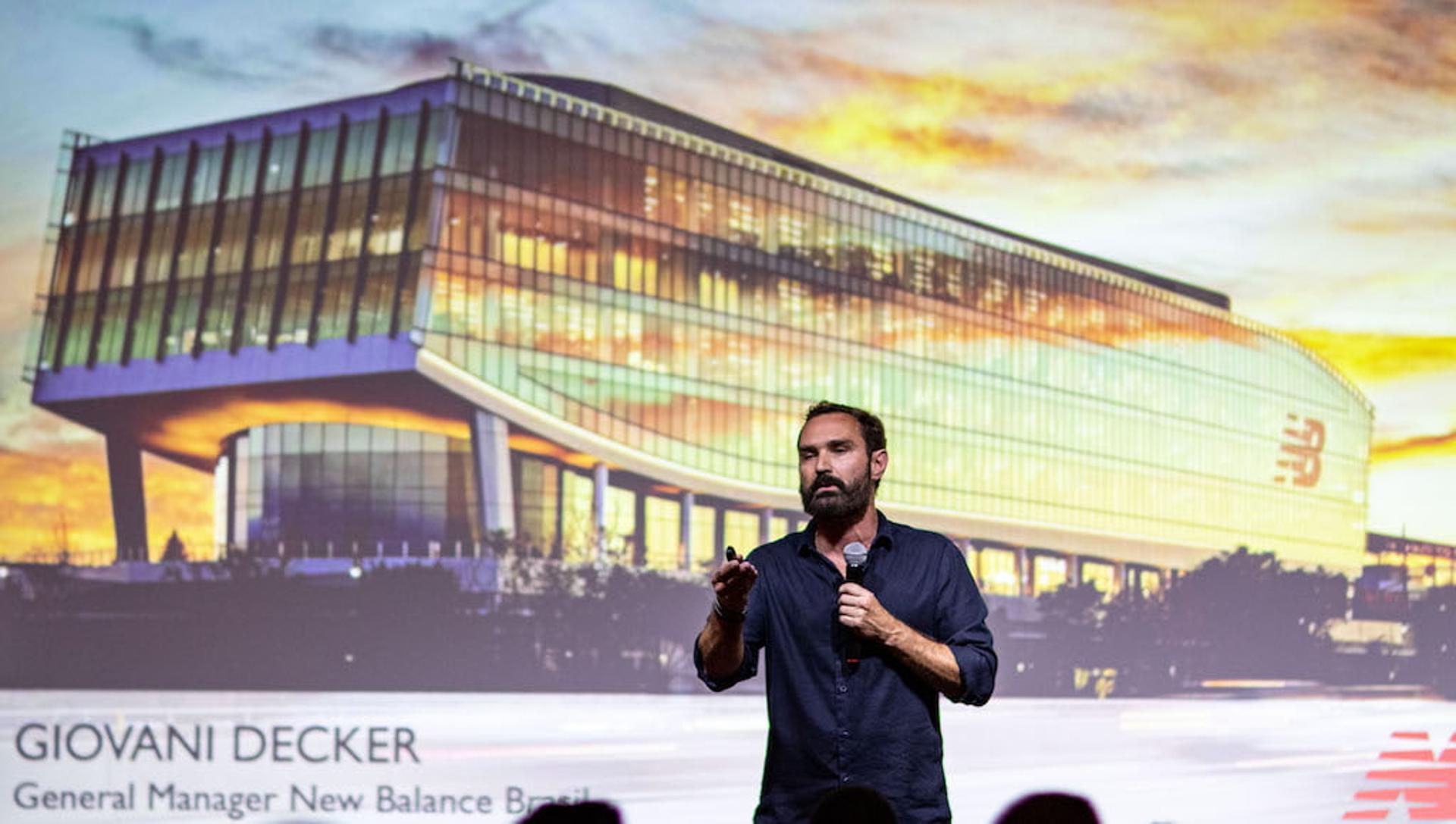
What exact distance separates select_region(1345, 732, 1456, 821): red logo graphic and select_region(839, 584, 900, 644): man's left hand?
13.9m

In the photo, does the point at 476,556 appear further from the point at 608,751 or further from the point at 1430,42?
the point at 1430,42

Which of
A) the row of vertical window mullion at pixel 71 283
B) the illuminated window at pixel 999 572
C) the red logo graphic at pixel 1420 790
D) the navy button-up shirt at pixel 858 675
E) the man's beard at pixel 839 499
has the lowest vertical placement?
the red logo graphic at pixel 1420 790

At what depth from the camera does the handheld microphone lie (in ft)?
15.2

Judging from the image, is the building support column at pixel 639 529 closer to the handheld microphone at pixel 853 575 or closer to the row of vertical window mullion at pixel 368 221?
the row of vertical window mullion at pixel 368 221

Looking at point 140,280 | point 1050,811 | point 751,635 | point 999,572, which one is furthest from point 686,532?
point 1050,811

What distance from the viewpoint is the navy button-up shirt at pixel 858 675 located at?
4613 mm

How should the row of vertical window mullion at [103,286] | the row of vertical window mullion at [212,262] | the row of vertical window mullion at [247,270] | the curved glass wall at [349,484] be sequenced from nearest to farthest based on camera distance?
the curved glass wall at [349,484] → the row of vertical window mullion at [212,262] → the row of vertical window mullion at [103,286] → the row of vertical window mullion at [247,270]

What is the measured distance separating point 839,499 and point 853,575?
0.57 ft

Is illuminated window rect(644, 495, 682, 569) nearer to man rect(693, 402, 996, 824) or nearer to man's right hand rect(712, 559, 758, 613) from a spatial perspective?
man rect(693, 402, 996, 824)

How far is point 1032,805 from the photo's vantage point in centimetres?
417

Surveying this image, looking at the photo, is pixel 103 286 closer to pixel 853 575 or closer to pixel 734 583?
pixel 853 575

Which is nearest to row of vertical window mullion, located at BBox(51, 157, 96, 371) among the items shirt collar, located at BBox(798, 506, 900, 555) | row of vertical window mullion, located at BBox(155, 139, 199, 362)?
row of vertical window mullion, located at BBox(155, 139, 199, 362)

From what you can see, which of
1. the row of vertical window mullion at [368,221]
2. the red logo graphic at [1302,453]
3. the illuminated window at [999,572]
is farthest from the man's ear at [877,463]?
the row of vertical window mullion at [368,221]

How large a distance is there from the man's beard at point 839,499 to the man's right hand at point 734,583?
0.27m
